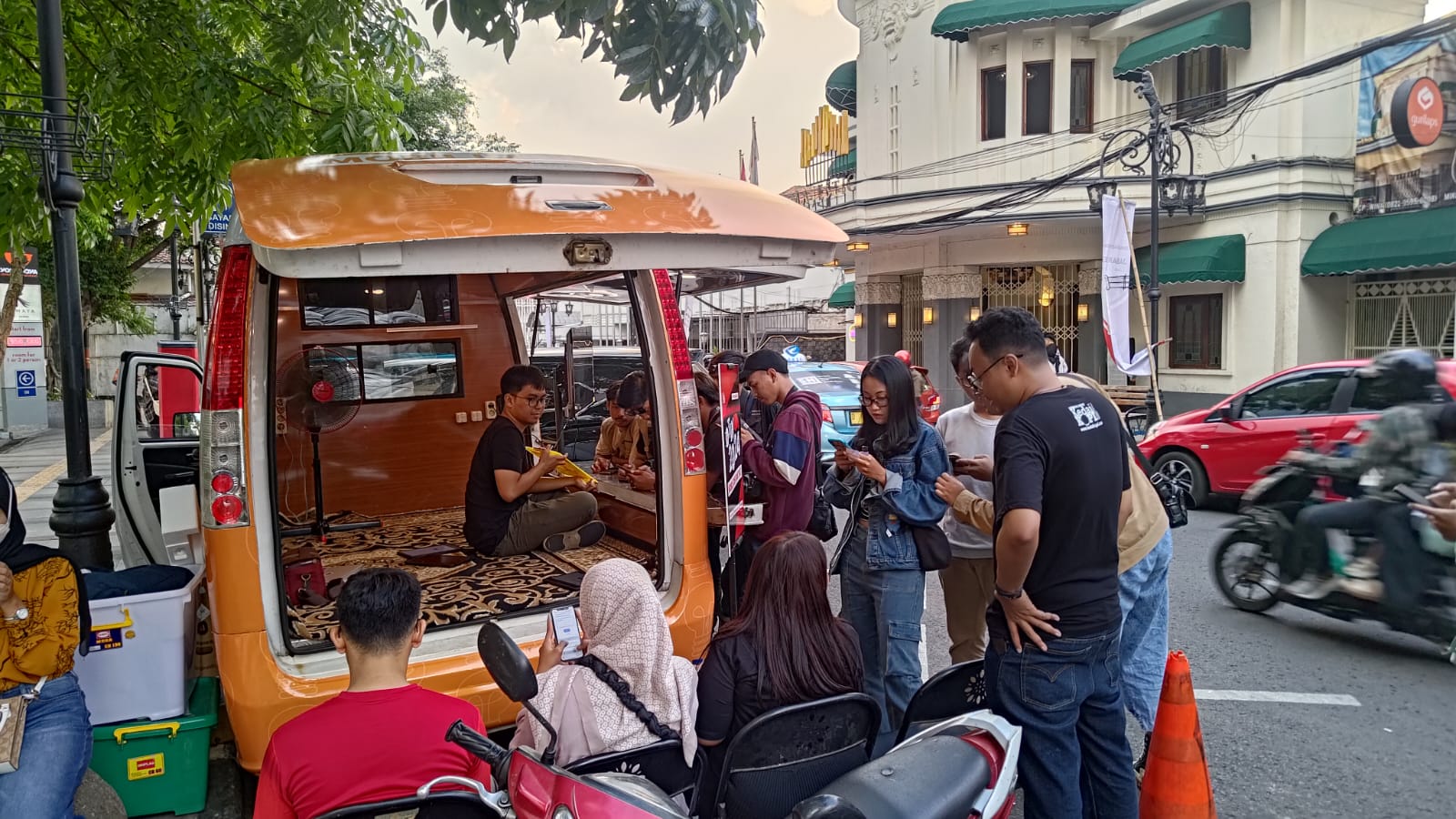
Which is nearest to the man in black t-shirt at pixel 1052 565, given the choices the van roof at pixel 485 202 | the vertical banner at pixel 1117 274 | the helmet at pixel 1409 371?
the van roof at pixel 485 202

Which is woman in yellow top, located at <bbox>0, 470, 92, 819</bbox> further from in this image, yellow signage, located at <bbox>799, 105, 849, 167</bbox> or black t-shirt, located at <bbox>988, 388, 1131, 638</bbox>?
yellow signage, located at <bbox>799, 105, 849, 167</bbox>

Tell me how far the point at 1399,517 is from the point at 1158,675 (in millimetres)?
2463

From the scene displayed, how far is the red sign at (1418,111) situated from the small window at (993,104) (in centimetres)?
654

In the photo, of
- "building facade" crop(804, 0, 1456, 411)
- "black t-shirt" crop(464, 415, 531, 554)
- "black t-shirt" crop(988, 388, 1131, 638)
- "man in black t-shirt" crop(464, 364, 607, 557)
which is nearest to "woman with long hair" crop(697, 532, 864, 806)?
"black t-shirt" crop(988, 388, 1131, 638)

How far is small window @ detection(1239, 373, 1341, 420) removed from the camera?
8148 millimetres

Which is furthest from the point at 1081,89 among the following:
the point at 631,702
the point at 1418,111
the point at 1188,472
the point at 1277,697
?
the point at 631,702

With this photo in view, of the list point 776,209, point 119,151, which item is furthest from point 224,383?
point 119,151

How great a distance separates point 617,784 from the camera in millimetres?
2135

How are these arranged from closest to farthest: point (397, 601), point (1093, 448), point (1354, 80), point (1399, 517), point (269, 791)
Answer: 1. point (269, 791)
2. point (397, 601)
3. point (1093, 448)
4. point (1399, 517)
5. point (1354, 80)

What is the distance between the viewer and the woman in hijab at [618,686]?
8.04 feet

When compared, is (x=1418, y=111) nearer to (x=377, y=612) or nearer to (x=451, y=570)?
(x=451, y=570)

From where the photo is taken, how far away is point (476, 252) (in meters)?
3.03

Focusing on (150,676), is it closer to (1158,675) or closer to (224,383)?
(224,383)

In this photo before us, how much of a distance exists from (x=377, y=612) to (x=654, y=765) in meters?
0.85
